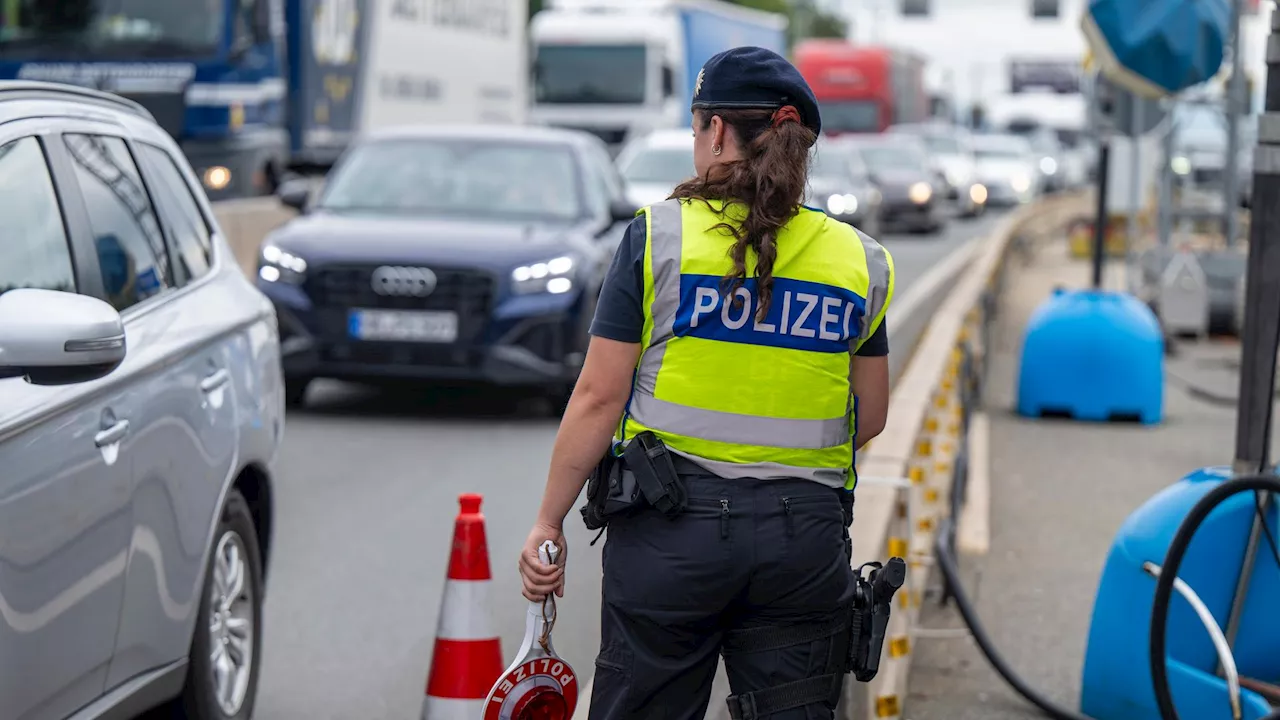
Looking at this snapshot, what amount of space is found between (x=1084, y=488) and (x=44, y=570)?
24.4 ft

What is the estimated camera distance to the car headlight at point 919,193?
35.2m

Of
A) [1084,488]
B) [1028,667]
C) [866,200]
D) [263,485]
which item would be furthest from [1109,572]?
[866,200]

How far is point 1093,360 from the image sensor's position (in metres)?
12.6

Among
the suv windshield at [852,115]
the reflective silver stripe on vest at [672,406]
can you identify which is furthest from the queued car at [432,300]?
the suv windshield at [852,115]

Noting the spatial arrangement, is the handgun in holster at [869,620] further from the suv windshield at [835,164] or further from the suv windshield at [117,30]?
the suv windshield at [835,164]

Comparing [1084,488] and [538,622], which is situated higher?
[538,622]

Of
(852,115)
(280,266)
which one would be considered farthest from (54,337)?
(852,115)

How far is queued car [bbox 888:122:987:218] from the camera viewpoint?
1781 inches

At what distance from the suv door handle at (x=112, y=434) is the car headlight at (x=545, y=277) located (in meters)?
6.89

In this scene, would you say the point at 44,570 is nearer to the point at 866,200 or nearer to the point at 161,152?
the point at 161,152

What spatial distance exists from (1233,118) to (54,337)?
15.7m

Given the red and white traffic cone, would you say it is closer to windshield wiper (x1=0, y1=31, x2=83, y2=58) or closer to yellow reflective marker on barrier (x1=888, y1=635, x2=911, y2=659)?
yellow reflective marker on barrier (x1=888, y1=635, x2=911, y2=659)

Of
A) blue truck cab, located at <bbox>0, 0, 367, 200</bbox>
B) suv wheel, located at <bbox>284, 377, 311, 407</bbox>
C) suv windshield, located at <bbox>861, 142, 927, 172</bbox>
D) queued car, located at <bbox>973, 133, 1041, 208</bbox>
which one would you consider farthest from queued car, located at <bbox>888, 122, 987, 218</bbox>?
suv wheel, located at <bbox>284, 377, 311, 407</bbox>

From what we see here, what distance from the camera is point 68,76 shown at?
16906mm
